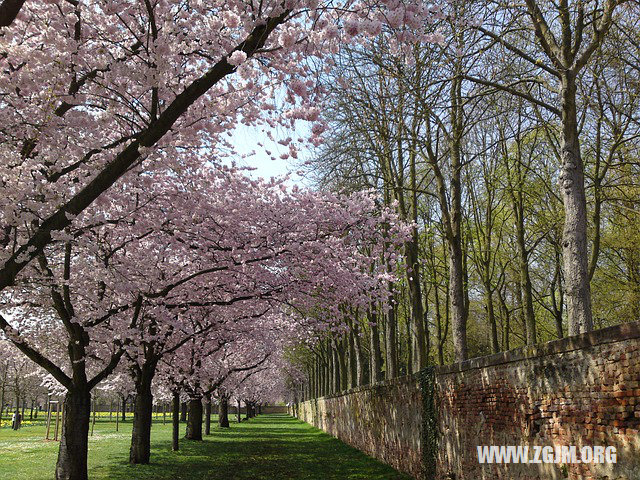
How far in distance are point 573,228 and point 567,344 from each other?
3056 mm

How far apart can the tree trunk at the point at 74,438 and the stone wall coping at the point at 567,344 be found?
8688mm

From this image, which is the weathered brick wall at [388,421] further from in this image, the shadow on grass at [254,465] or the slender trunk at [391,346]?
the slender trunk at [391,346]

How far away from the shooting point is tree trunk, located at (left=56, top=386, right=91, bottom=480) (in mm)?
12500

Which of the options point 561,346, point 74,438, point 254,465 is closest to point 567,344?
point 561,346

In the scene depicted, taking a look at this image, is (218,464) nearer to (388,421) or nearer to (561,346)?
(388,421)

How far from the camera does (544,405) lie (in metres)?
6.75

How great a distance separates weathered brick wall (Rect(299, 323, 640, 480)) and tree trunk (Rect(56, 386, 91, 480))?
289 inches

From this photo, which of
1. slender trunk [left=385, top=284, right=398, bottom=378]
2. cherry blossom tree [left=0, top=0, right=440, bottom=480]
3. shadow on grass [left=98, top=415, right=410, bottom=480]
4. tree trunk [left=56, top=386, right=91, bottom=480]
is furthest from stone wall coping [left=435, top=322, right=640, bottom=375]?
slender trunk [left=385, top=284, right=398, bottom=378]

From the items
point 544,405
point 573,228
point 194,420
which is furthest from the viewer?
point 194,420

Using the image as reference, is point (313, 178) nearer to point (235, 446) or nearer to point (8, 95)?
point (8, 95)

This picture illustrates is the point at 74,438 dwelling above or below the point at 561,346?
below

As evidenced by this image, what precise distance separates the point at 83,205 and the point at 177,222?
6.37 m

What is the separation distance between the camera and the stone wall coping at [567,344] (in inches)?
204

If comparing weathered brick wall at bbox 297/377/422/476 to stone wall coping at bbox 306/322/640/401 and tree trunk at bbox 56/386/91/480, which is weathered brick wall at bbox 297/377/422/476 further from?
tree trunk at bbox 56/386/91/480
